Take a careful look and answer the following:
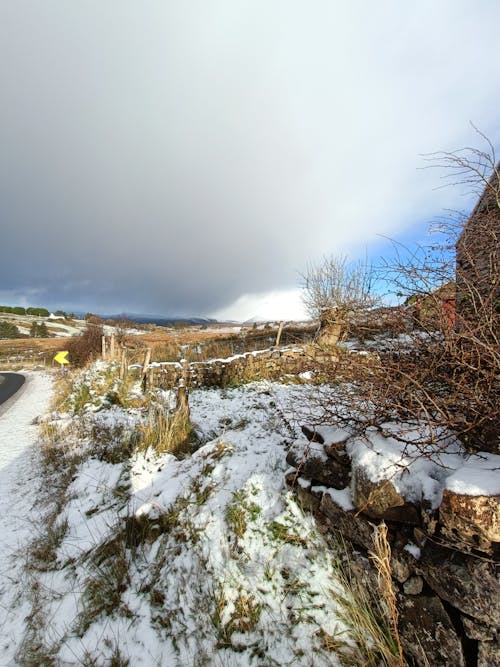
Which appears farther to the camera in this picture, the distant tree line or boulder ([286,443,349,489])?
the distant tree line

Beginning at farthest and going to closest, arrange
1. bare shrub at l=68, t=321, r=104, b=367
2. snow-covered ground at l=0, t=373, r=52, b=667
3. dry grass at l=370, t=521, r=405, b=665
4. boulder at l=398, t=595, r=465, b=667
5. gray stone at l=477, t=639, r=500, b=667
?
1. bare shrub at l=68, t=321, r=104, b=367
2. snow-covered ground at l=0, t=373, r=52, b=667
3. dry grass at l=370, t=521, r=405, b=665
4. boulder at l=398, t=595, r=465, b=667
5. gray stone at l=477, t=639, r=500, b=667

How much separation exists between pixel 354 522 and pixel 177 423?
3.49 m

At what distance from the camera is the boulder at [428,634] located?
159 cm

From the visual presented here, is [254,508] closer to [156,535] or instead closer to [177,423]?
[156,535]

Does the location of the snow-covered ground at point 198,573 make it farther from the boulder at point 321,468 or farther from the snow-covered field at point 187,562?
the boulder at point 321,468

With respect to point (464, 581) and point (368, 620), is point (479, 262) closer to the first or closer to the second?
point (464, 581)

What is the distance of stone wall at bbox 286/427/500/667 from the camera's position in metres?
1.51

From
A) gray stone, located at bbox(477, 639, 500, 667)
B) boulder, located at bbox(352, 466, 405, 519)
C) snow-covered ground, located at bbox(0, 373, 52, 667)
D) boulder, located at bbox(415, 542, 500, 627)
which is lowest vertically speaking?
snow-covered ground, located at bbox(0, 373, 52, 667)

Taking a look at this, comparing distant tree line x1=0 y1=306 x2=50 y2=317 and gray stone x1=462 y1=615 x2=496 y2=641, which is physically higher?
distant tree line x1=0 y1=306 x2=50 y2=317

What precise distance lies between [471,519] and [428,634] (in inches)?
31.3

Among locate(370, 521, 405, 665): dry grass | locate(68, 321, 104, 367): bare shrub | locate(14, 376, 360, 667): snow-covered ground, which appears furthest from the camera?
locate(68, 321, 104, 367): bare shrub

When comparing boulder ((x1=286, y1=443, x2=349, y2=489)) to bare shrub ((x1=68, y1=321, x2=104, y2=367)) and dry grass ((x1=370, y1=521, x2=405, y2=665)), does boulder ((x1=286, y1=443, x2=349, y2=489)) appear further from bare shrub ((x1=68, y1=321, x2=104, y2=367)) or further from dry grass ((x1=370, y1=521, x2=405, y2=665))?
bare shrub ((x1=68, y1=321, x2=104, y2=367))

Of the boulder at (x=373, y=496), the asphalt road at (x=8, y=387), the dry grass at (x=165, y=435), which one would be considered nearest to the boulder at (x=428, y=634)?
the boulder at (x=373, y=496)

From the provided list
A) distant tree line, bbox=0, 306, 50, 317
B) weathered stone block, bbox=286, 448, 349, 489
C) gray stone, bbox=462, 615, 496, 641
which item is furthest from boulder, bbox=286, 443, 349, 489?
distant tree line, bbox=0, 306, 50, 317
